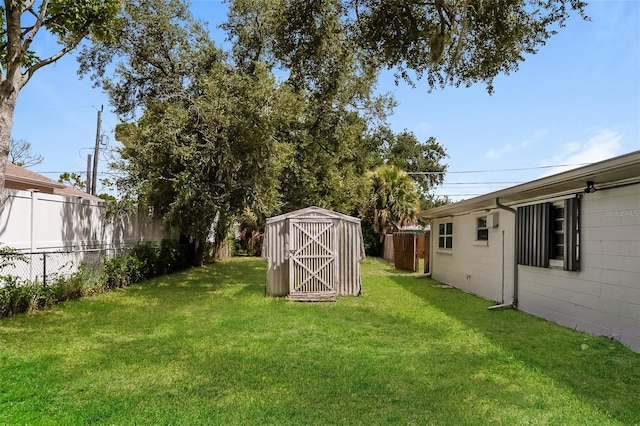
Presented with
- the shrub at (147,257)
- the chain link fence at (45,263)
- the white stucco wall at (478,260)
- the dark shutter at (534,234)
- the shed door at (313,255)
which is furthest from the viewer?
the shrub at (147,257)

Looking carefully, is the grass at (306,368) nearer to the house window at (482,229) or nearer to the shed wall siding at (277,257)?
the shed wall siding at (277,257)

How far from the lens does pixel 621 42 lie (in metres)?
7.79

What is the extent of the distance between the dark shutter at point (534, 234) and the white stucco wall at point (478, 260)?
0.55 m

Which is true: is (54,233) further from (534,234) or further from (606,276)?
(606,276)

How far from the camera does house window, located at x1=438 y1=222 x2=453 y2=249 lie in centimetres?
1266

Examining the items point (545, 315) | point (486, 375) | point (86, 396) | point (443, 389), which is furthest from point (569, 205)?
point (86, 396)

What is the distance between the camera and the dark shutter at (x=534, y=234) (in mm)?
7141

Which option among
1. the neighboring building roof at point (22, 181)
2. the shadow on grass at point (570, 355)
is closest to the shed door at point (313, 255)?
the shadow on grass at point (570, 355)

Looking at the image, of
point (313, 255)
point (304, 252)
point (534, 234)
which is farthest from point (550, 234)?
point (304, 252)

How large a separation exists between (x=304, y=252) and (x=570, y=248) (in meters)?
5.14

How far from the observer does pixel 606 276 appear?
5785 millimetres

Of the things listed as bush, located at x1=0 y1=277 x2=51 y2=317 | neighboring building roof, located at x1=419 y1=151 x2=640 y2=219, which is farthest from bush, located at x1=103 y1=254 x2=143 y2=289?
neighboring building roof, located at x1=419 y1=151 x2=640 y2=219

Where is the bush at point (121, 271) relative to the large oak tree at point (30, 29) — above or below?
below

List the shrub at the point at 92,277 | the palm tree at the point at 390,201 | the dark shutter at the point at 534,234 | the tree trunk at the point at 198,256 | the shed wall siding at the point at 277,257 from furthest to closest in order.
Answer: the palm tree at the point at 390,201 → the tree trunk at the point at 198,256 → the shed wall siding at the point at 277,257 → the dark shutter at the point at 534,234 → the shrub at the point at 92,277
